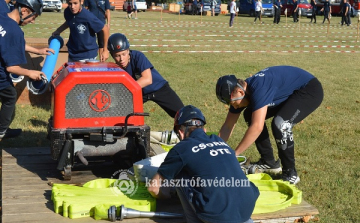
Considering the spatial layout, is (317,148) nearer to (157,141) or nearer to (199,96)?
(157,141)

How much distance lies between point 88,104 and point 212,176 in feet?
6.33

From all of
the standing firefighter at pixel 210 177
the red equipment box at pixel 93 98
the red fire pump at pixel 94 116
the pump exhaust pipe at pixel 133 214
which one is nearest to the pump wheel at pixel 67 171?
the red fire pump at pixel 94 116

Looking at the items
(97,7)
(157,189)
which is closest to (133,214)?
(157,189)

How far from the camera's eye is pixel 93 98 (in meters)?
5.61

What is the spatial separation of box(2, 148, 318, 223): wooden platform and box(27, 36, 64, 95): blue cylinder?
2.75 ft

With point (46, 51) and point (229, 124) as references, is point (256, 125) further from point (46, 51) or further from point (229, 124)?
point (46, 51)

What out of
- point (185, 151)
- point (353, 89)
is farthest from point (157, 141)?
point (353, 89)

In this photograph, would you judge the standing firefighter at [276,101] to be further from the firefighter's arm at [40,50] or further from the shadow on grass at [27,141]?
the shadow on grass at [27,141]

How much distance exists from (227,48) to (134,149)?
1516 cm

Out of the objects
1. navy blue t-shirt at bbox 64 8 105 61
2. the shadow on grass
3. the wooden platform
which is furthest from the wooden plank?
navy blue t-shirt at bbox 64 8 105 61

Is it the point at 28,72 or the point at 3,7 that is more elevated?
the point at 3,7

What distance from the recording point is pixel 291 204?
5320 millimetres

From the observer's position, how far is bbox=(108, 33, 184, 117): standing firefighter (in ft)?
20.1

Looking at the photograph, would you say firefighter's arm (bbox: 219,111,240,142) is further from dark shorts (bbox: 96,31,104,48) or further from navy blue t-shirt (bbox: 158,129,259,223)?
dark shorts (bbox: 96,31,104,48)
